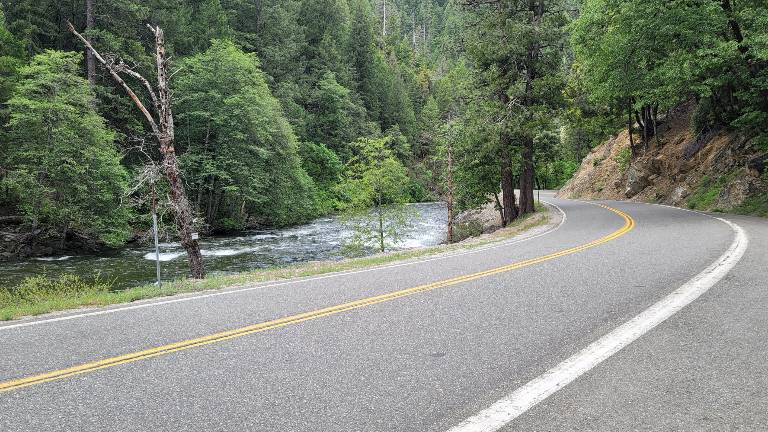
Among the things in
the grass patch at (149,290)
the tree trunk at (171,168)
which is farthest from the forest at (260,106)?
the grass patch at (149,290)

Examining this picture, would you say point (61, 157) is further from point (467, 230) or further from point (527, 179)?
point (527, 179)

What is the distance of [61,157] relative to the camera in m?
24.0

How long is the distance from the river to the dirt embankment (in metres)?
14.4

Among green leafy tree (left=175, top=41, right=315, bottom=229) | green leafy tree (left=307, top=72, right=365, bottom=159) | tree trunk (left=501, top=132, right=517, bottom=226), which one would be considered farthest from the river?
green leafy tree (left=307, top=72, right=365, bottom=159)

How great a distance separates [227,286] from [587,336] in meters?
6.56

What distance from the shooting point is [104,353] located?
516 cm

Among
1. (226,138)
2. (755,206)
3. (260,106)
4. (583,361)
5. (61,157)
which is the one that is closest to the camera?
(583,361)

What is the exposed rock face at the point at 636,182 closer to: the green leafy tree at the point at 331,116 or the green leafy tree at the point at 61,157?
the green leafy tree at the point at 331,116

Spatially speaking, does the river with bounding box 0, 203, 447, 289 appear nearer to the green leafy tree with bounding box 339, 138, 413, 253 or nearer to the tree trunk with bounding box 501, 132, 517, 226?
the green leafy tree with bounding box 339, 138, 413, 253

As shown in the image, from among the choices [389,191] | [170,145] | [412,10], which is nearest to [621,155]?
[389,191]

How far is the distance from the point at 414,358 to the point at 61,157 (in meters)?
25.5

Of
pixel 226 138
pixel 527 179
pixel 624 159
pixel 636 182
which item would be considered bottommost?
pixel 636 182

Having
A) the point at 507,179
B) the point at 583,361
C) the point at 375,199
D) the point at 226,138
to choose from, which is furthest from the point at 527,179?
the point at 583,361

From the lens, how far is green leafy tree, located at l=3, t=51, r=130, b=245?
23688mm
